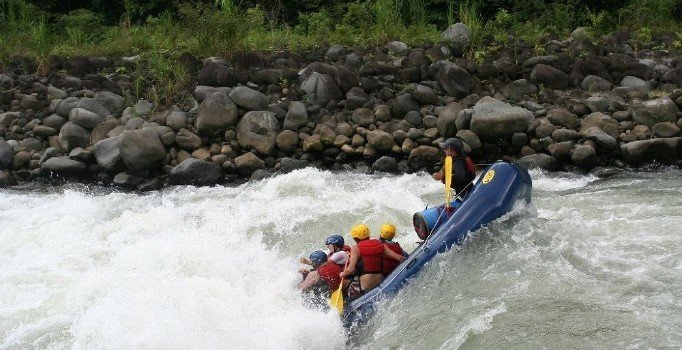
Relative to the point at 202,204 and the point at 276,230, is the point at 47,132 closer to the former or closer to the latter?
the point at 202,204

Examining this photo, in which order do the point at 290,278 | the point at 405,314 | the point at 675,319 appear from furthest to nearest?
the point at 290,278 < the point at 405,314 < the point at 675,319

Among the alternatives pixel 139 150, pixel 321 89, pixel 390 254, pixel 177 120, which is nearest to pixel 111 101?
pixel 177 120

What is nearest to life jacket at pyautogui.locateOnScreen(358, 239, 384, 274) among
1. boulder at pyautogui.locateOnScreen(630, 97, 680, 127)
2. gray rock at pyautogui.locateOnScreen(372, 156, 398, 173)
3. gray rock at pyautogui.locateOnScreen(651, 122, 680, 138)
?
gray rock at pyautogui.locateOnScreen(372, 156, 398, 173)

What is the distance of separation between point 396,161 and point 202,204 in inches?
115

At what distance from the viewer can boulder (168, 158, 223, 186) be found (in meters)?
10.8

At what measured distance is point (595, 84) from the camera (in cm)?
1161

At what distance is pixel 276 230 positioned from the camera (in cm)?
859

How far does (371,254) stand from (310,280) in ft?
2.04

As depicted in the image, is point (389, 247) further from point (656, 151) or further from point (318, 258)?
point (656, 151)

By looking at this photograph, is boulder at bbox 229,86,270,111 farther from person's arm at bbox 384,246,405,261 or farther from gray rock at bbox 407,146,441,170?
person's arm at bbox 384,246,405,261

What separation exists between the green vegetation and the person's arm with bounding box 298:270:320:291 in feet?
23.4

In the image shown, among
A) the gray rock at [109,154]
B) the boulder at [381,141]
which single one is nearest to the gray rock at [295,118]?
the boulder at [381,141]

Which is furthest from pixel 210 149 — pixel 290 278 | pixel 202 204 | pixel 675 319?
pixel 675 319

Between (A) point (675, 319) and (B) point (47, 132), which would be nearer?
(A) point (675, 319)
